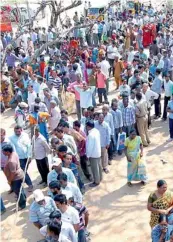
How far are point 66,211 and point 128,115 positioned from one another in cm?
398

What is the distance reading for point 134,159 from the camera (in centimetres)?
706

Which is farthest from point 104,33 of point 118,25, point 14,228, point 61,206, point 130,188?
point 61,206

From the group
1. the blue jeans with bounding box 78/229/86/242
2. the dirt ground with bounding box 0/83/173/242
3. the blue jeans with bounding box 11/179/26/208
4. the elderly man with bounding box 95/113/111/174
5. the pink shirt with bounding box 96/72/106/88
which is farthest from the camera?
the pink shirt with bounding box 96/72/106/88

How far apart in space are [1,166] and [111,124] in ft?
8.03

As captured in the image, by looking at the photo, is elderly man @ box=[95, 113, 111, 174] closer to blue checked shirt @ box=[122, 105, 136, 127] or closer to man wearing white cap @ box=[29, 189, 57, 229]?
blue checked shirt @ box=[122, 105, 136, 127]

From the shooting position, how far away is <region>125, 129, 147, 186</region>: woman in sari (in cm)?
692

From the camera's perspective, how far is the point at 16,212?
21.5 feet

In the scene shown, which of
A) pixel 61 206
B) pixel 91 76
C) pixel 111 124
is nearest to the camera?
pixel 61 206

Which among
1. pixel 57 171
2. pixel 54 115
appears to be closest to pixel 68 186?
pixel 57 171

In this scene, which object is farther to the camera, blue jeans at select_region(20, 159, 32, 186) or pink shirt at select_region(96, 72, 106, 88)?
pink shirt at select_region(96, 72, 106, 88)

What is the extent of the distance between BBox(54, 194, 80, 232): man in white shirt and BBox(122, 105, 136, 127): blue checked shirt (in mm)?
3889

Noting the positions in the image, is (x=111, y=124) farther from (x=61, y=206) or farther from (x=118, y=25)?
(x=118, y=25)

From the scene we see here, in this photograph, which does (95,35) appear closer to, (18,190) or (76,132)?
(76,132)

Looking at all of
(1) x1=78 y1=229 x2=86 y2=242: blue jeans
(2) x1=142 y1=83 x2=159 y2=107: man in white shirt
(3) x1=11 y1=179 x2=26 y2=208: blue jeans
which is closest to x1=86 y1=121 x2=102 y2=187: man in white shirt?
(3) x1=11 y1=179 x2=26 y2=208: blue jeans
